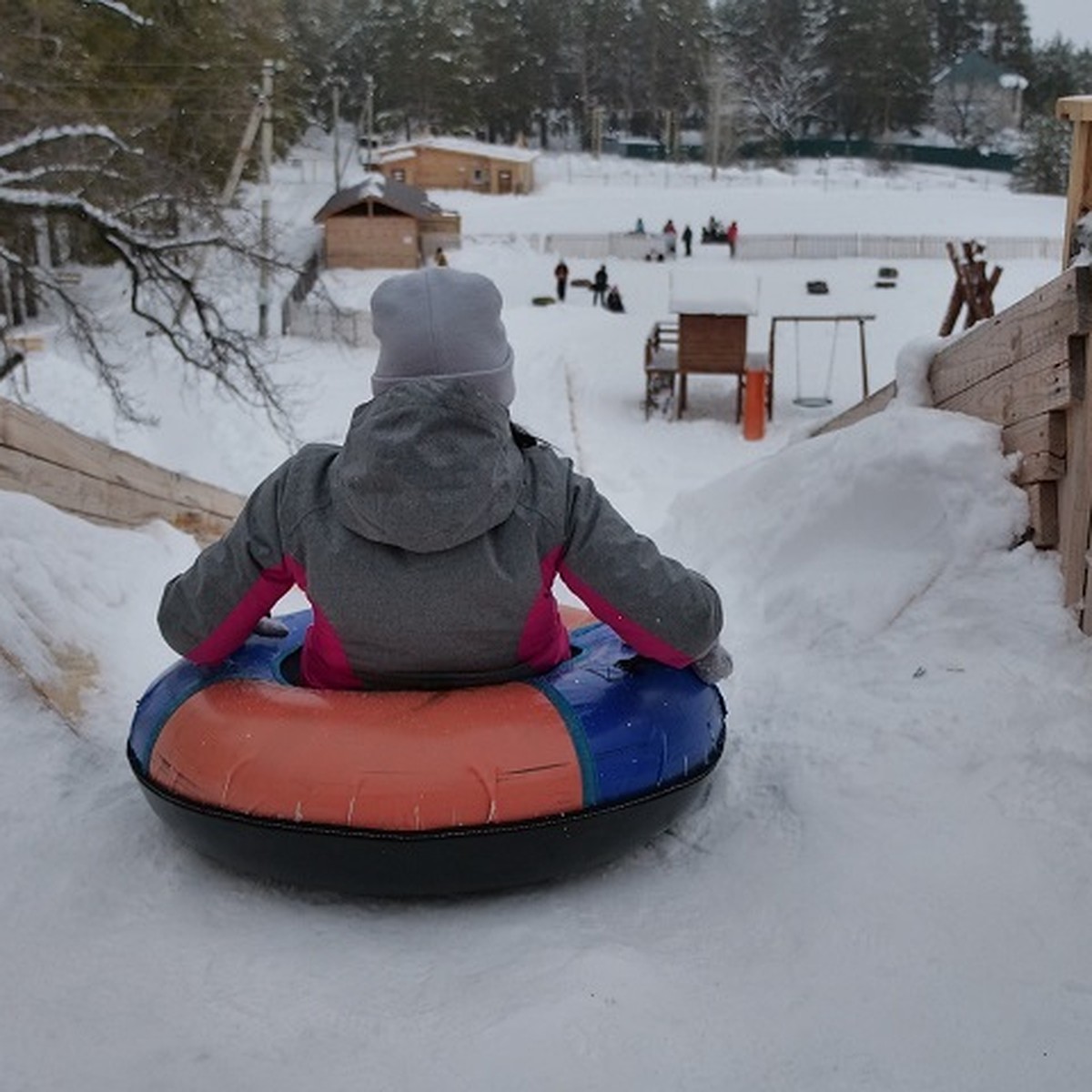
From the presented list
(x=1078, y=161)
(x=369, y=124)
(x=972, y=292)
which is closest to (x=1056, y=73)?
(x=369, y=124)

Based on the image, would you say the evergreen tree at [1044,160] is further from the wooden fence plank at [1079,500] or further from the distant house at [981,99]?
the wooden fence plank at [1079,500]

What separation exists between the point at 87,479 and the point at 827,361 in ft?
72.9

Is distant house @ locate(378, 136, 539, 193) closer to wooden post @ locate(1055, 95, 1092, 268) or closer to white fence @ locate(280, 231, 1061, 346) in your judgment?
white fence @ locate(280, 231, 1061, 346)

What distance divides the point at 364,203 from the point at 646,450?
20036mm

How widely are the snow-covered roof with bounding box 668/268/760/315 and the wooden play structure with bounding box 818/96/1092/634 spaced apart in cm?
1751

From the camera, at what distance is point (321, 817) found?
280cm

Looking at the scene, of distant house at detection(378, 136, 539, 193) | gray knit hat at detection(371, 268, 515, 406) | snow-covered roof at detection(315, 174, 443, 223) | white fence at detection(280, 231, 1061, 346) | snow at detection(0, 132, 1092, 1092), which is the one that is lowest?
snow at detection(0, 132, 1092, 1092)

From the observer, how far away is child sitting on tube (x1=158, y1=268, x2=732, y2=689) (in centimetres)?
280

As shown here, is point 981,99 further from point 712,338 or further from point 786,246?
point 712,338

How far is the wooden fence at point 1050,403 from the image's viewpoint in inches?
145

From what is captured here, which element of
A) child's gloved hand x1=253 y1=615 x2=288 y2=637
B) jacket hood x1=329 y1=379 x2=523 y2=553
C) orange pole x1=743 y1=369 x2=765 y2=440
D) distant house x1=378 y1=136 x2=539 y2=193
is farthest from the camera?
distant house x1=378 y1=136 x2=539 y2=193

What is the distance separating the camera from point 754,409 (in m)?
20.9

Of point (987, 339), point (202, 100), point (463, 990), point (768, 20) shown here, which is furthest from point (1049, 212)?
point (463, 990)

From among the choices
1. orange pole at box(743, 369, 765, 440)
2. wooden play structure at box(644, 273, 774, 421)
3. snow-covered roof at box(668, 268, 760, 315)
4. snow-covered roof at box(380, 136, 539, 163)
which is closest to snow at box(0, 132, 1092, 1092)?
orange pole at box(743, 369, 765, 440)
